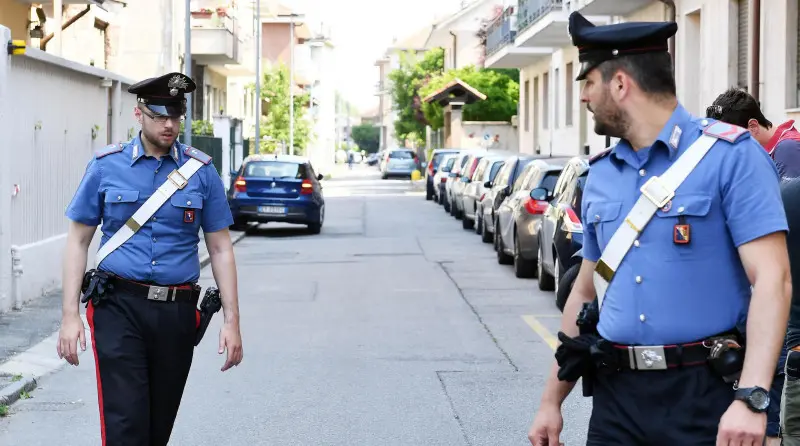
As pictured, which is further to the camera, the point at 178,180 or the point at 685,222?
the point at 178,180

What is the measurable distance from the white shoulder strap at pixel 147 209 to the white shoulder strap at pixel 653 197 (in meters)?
2.36

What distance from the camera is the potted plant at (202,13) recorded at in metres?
43.2

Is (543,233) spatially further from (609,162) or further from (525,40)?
(525,40)

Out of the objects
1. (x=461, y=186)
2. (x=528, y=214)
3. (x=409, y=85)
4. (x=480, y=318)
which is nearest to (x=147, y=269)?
(x=480, y=318)

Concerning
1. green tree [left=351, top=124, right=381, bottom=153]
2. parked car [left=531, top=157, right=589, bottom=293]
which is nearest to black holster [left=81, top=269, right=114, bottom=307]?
parked car [left=531, top=157, right=589, bottom=293]

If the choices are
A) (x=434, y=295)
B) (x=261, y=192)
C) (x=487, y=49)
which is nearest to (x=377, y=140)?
(x=487, y=49)

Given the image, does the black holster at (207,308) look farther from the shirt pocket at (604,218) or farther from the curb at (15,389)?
the curb at (15,389)

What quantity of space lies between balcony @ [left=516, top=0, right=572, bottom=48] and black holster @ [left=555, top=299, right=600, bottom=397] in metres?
27.5

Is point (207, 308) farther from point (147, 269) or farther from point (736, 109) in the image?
point (736, 109)

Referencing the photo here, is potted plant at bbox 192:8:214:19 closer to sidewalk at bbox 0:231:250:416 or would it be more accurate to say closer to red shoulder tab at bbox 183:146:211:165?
sidewalk at bbox 0:231:250:416

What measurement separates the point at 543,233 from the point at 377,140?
16561 cm

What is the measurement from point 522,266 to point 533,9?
19.5 m

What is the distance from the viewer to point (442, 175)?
3953cm

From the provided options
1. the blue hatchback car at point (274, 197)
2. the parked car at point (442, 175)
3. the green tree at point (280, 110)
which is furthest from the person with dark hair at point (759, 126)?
the green tree at point (280, 110)
